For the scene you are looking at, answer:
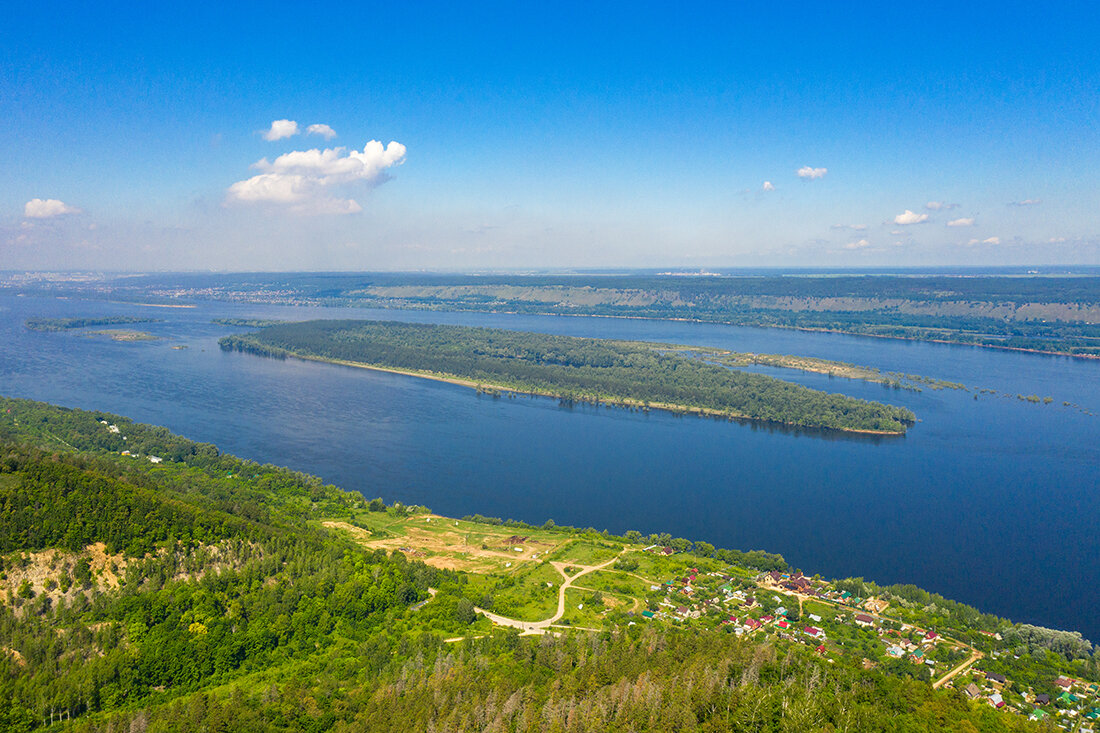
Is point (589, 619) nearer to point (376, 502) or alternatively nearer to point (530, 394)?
point (376, 502)

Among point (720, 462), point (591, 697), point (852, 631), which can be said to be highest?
point (591, 697)

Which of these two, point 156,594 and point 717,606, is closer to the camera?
point 156,594

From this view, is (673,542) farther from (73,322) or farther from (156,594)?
(73,322)

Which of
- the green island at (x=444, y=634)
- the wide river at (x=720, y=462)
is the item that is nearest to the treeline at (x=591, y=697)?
the green island at (x=444, y=634)

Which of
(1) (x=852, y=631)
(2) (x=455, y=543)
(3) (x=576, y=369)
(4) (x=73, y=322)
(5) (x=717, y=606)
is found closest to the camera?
(1) (x=852, y=631)

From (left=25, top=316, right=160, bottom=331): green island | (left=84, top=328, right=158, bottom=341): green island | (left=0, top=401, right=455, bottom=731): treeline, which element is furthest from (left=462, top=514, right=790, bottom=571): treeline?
(left=25, top=316, right=160, bottom=331): green island

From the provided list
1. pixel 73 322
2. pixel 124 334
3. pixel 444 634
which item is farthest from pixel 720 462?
pixel 73 322

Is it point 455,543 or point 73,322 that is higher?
point 73,322
